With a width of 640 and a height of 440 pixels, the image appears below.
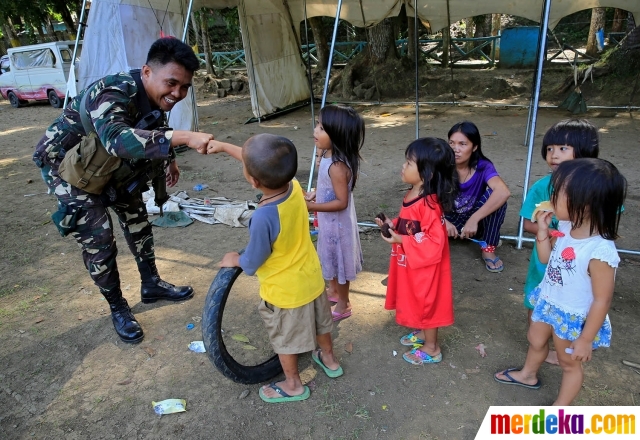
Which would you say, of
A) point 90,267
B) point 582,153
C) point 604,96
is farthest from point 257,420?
point 604,96

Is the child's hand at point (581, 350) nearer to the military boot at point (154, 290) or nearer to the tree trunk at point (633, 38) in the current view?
the military boot at point (154, 290)

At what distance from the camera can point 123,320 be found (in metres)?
2.94

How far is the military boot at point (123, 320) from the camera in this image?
113 inches

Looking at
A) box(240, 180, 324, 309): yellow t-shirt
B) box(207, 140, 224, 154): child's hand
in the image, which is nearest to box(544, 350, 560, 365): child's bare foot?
box(240, 180, 324, 309): yellow t-shirt

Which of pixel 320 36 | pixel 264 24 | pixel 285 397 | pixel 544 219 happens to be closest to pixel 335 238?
pixel 285 397

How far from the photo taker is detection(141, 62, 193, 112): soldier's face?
2.43 metres

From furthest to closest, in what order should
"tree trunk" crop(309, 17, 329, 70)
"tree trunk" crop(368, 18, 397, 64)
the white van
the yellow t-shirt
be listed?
the white van, "tree trunk" crop(309, 17, 329, 70), "tree trunk" crop(368, 18, 397, 64), the yellow t-shirt

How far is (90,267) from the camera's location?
2799 mm

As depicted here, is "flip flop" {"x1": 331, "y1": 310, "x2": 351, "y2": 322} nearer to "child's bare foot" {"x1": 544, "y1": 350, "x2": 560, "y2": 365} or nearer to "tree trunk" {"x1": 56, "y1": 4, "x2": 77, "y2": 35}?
"child's bare foot" {"x1": 544, "y1": 350, "x2": 560, "y2": 365}

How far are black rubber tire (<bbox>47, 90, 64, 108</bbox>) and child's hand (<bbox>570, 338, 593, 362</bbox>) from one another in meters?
15.3

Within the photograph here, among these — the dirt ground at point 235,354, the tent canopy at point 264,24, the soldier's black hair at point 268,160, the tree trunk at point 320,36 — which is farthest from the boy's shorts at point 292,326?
the tree trunk at point 320,36

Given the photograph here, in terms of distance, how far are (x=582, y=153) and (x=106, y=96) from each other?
252 cm

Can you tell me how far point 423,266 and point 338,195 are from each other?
0.67 metres

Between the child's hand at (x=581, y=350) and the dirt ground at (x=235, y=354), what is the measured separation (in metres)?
0.57
